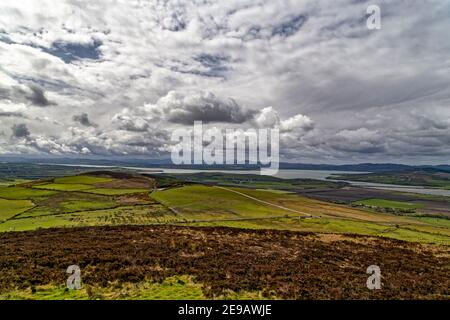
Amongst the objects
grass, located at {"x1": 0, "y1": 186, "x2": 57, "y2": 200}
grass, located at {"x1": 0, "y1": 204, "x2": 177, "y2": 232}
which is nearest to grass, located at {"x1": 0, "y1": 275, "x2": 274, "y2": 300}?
grass, located at {"x1": 0, "y1": 204, "x2": 177, "y2": 232}

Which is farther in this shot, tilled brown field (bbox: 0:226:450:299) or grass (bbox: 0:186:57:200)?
grass (bbox: 0:186:57:200)

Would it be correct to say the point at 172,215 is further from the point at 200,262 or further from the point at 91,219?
the point at 200,262

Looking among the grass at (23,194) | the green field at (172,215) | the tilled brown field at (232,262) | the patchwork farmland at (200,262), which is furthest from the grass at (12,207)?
the tilled brown field at (232,262)

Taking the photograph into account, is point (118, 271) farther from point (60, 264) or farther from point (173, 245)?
point (173, 245)

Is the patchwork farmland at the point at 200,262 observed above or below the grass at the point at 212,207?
above

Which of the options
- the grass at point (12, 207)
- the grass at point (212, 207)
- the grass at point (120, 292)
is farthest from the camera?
the grass at point (212, 207)

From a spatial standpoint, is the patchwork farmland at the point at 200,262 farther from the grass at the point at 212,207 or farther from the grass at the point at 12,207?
the grass at the point at 212,207

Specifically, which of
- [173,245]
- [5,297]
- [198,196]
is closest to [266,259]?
[173,245]

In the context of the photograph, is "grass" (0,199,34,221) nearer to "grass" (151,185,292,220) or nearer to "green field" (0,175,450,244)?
→ "green field" (0,175,450,244)
